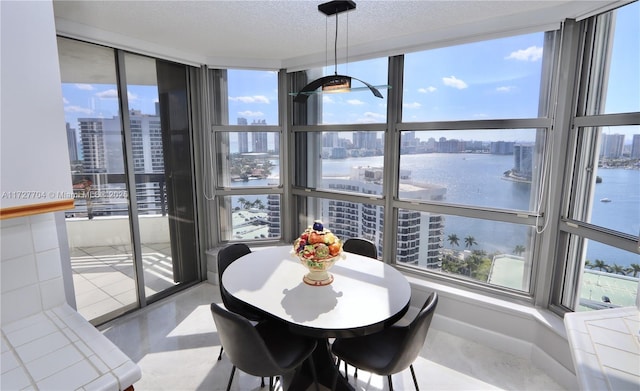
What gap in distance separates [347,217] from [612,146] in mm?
2382

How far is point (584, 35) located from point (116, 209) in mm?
4090

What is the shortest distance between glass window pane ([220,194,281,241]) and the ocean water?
1520 millimetres

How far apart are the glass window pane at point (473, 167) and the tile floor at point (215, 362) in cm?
126

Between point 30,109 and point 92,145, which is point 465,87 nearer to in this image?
point 30,109

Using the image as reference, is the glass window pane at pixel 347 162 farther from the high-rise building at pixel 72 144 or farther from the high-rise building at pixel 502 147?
the high-rise building at pixel 72 144

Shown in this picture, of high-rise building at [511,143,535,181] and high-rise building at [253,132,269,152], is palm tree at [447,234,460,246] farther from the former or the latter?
high-rise building at [253,132,269,152]

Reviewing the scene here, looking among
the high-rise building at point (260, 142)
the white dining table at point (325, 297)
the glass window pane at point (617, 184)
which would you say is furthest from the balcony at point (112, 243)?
the glass window pane at point (617, 184)

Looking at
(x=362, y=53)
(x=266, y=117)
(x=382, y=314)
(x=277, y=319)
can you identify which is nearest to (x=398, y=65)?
(x=362, y=53)

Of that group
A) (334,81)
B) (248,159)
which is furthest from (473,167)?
(248,159)

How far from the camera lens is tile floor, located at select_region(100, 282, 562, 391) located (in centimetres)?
232

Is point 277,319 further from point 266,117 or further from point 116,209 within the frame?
point 266,117

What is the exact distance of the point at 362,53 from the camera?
3252 millimetres

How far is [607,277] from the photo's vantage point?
2.21m

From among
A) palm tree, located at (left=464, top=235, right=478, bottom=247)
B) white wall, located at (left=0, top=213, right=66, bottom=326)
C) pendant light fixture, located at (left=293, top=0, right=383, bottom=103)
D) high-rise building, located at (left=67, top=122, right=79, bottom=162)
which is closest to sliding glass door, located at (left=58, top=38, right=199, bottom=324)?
high-rise building, located at (left=67, top=122, right=79, bottom=162)
